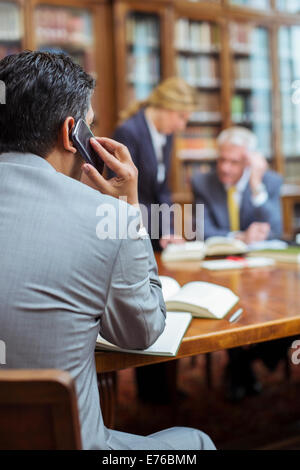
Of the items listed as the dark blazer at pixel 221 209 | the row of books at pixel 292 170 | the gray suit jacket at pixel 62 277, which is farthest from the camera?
the row of books at pixel 292 170

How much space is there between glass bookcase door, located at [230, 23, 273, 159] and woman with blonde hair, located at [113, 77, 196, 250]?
2032 mm

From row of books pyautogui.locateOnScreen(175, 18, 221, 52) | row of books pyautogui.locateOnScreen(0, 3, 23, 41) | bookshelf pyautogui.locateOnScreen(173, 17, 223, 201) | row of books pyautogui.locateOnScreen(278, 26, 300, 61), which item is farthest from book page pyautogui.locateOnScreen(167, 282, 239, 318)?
row of books pyautogui.locateOnScreen(278, 26, 300, 61)

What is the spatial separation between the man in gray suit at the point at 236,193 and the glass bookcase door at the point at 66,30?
1.76m

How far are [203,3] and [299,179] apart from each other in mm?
1981

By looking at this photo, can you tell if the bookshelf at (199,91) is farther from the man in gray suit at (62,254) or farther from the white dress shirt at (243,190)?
the man in gray suit at (62,254)

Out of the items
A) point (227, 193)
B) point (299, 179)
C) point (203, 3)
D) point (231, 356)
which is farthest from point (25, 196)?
point (299, 179)

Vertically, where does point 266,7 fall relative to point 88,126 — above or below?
above

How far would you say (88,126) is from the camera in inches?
35.7

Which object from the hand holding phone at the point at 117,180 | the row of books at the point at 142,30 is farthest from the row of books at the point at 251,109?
the hand holding phone at the point at 117,180

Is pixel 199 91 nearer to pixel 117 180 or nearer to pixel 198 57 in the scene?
pixel 198 57

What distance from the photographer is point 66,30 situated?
397cm

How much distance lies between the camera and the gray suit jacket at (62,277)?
26.4 inches
